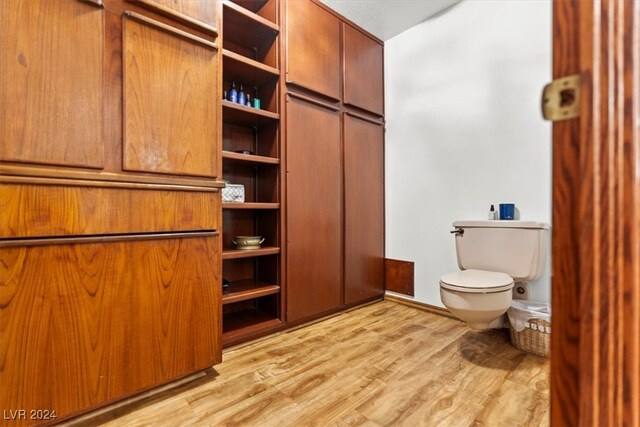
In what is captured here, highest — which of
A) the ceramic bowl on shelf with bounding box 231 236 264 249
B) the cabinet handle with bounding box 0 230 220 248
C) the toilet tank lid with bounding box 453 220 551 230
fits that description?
the toilet tank lid with bounding box 453 220 551 230

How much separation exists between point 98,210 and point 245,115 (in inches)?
41.2

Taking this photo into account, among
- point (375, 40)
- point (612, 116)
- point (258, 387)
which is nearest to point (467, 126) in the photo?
point (375, 40)

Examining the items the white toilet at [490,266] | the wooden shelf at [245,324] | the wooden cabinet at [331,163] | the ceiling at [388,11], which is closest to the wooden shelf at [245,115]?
the wooden cabinet at [331,163]

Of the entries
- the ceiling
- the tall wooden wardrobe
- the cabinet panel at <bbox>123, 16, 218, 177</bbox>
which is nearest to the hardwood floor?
the tall wooden wardrobe

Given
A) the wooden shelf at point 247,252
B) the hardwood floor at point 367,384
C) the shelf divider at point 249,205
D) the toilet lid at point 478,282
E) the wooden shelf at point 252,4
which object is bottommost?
the hardwood floor at point 367,384

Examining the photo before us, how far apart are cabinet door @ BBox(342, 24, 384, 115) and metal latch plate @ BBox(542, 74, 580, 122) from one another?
78.2 inches

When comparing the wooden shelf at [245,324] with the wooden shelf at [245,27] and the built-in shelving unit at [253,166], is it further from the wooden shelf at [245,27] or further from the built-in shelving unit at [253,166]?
the wooden shelf at [245,27]

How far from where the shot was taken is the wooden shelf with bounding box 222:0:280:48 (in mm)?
1710

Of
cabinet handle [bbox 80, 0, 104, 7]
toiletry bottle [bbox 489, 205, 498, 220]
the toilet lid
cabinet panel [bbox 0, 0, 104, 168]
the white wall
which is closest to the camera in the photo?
cabinet panel [bbox 0, 0, 104, 168]

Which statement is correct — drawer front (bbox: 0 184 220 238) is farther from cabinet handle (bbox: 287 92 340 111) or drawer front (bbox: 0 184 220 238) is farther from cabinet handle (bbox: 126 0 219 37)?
cabinet handle (bbox: 287 92 340 111)

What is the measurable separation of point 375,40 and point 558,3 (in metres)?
2.47

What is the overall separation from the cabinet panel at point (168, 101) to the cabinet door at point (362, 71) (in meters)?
1.23

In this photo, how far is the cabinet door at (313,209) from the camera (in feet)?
6.41

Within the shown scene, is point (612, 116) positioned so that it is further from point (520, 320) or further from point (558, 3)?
point (520, 320)
